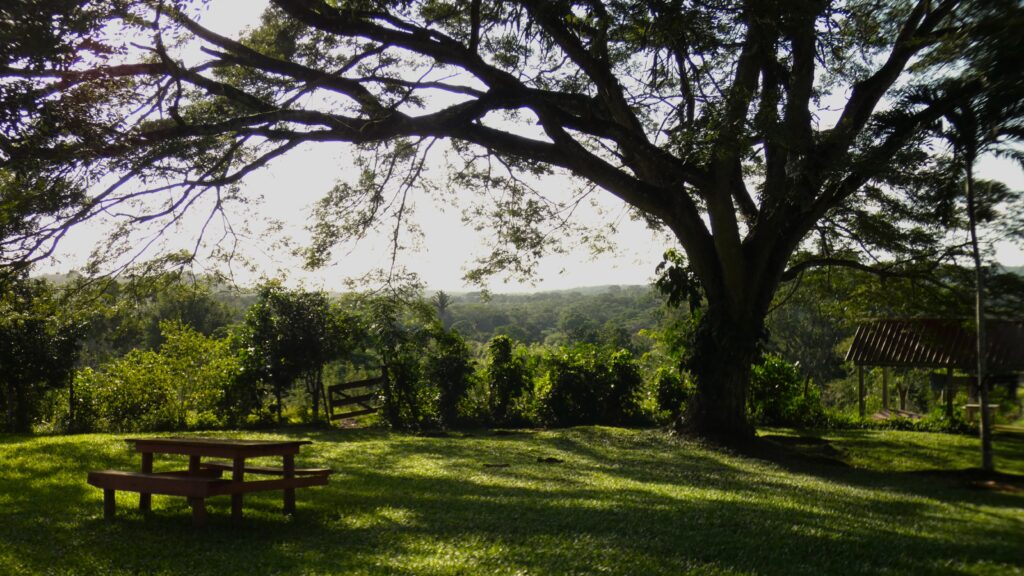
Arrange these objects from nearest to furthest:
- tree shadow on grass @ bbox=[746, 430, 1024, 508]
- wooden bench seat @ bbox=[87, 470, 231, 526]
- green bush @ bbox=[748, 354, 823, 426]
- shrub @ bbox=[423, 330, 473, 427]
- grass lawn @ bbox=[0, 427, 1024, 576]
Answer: grass lawn @ bbox=[0, 427, 1024, 576] < wooden bench seat @ bbox=[87, 470, 231, 526] < tree shadow on grass @ bbox=[746, 430, 1024, 508] < shrub @ bbox=[423, 330, 473, 427] < green bush @ bbox=[748, 354, 823, 426]

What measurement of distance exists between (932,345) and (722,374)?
6630 millimetres

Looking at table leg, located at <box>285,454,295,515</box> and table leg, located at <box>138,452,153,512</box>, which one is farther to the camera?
table leg, located at <box>138,452,153,512</box>

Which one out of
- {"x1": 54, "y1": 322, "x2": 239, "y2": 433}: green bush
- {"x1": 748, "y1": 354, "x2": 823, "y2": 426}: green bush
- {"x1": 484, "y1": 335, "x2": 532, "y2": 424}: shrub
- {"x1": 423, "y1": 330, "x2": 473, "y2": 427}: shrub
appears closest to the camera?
{"x1": 54, "y1": 322, "x2": 239, "y2": 433}: green bush

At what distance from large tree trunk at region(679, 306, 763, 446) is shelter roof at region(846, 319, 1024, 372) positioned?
4.73m

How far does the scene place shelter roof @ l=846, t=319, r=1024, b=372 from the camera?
1555 cm

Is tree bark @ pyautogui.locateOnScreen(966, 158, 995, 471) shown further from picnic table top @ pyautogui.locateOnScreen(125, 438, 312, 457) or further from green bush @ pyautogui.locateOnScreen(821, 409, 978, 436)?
picnic table top @ pyautogui.locateOnScreen(125, 438, 312, 457)

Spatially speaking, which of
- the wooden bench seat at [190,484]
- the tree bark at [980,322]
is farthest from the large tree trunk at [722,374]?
the wooden bench seat at [190,484]

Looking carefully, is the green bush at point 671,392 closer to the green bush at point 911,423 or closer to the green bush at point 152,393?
the green bush at point 911,423

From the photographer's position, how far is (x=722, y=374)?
513 inches

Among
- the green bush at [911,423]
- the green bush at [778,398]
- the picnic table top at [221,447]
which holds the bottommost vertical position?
the green bush at [911,423]

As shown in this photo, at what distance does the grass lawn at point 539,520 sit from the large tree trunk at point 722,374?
1309mm

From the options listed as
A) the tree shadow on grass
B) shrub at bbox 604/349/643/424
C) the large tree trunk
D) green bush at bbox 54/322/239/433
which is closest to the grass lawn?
the tree shadow on grass

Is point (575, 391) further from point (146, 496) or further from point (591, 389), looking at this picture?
point (146, 496)

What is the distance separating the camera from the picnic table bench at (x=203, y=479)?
607 cm
